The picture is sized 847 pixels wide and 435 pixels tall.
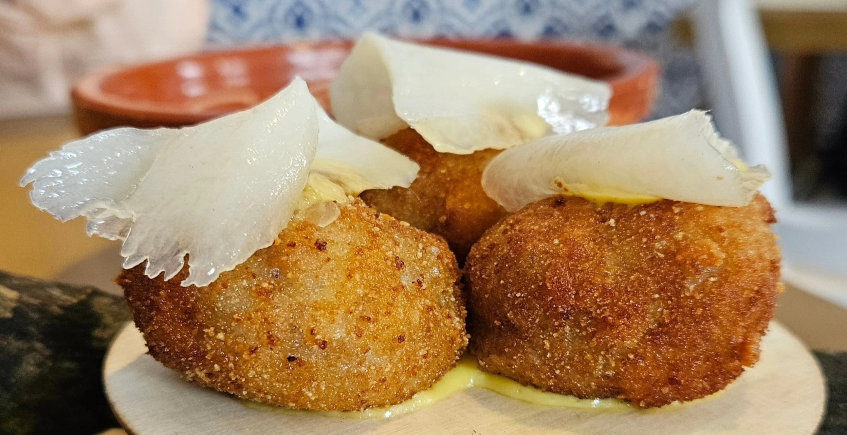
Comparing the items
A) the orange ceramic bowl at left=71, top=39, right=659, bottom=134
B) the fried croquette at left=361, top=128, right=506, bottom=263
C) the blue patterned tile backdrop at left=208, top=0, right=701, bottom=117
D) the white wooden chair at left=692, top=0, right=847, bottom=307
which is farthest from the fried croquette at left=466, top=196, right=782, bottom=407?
the blue patterned tile backdrop at left=208, top=0, right=701, bottom=117

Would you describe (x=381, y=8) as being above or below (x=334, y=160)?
below

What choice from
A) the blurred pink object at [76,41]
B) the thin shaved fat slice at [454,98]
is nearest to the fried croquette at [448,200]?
the thin shaved fat slice at [454,98]

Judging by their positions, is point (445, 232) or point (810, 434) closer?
point (810, 434)

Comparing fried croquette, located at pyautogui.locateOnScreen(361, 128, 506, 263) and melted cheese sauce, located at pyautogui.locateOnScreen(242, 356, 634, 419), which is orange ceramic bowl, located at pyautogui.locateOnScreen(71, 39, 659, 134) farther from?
melted cheese sauce, located at pyautogui.locateOnScreen(242, 356, 634, 419)

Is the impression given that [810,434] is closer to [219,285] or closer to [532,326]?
[532,326]

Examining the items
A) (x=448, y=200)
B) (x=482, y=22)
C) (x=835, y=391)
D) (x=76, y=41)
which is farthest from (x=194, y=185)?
(x=482, y=22)

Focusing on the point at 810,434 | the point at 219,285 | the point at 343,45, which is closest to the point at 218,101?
the point at 343,45

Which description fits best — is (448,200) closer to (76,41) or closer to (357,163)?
(357,163)

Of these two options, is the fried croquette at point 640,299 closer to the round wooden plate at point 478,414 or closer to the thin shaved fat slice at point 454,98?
the round wooden plate at point 478,414
